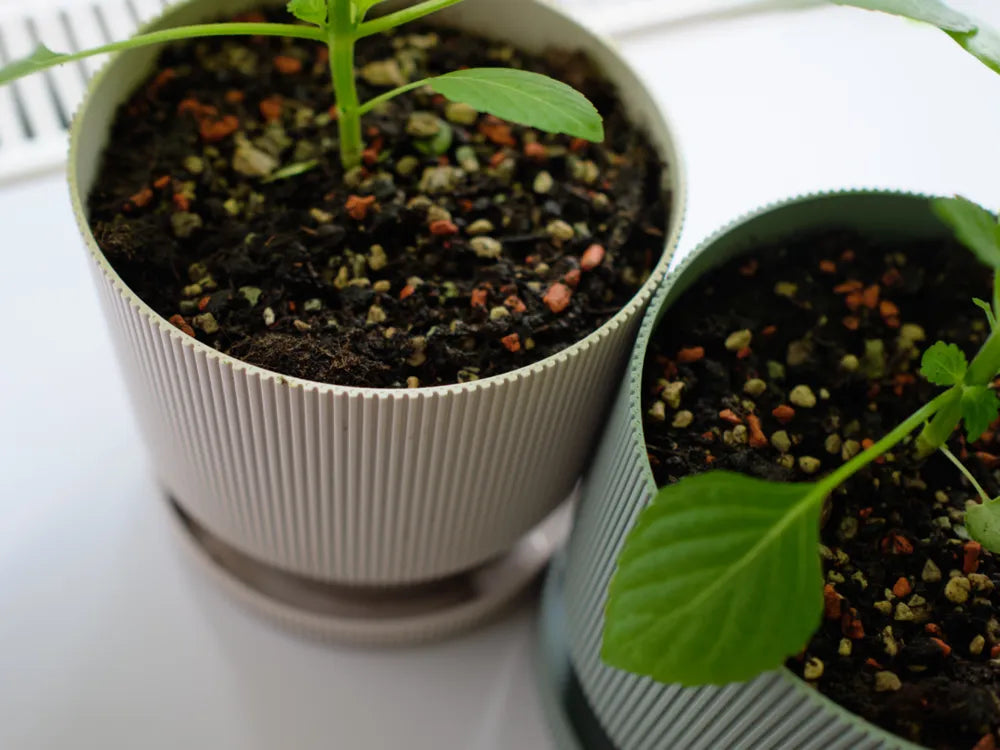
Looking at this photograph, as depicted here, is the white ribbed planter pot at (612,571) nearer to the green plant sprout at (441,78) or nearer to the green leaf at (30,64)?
the green plant sprout at (441,78)

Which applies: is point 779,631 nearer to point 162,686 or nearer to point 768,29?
point 162,686

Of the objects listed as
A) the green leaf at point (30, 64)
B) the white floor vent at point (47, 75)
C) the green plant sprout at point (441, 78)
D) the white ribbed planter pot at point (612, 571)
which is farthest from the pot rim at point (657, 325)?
the white floor vent at point (47, 75)

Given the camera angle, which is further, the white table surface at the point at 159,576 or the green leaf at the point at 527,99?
the white table surface at the point at 159,576

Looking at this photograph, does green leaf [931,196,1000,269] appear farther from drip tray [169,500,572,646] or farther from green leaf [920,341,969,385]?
drip tray [169,500,572,646]

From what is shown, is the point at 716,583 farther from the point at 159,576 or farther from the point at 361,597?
the point at 159,576

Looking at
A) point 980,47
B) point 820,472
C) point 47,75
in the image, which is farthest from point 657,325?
point 47,75

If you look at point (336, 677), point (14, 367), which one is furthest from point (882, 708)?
point (14, 367)

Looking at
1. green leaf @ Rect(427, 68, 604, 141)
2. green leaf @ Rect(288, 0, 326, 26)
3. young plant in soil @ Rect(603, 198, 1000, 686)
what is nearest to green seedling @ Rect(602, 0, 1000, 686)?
young plant in soil @ Rect(603, 198, 1000, 686)

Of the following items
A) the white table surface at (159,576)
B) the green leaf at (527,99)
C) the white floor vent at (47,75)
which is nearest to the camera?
the green leaf at (527,99)
